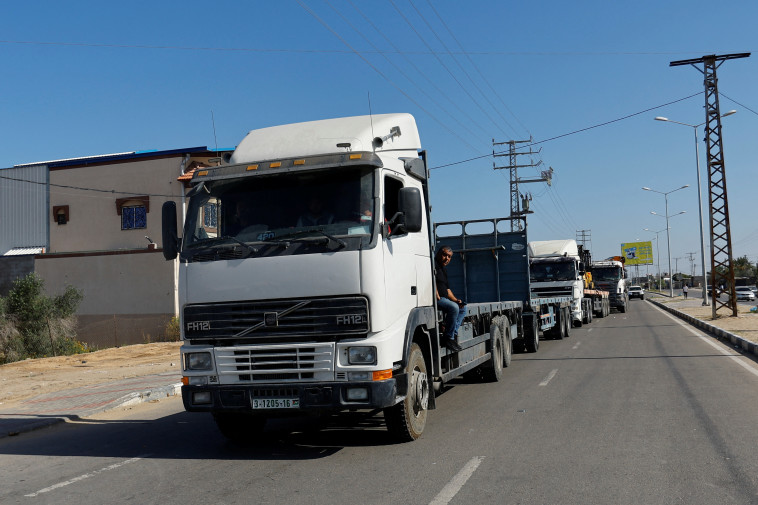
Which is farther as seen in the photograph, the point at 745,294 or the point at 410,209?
the point at 745,294

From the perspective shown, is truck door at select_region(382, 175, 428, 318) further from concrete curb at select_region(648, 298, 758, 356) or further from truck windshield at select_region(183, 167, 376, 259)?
concrete curb at select_region(648, 298, 758, 356)

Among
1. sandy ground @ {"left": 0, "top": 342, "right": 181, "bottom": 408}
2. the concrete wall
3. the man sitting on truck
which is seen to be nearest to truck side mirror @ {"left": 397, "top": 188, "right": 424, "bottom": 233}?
the man sitting on truck

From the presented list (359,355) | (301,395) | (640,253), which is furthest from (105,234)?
(640,253)

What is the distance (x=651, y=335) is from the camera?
74.1ft

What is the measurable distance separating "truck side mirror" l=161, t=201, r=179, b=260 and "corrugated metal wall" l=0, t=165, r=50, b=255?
33392 millimetres

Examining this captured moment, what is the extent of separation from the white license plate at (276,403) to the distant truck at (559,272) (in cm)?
1900

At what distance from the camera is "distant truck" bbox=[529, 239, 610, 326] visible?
2569 cm

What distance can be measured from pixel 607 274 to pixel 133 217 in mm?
27693

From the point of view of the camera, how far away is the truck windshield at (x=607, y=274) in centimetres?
4222

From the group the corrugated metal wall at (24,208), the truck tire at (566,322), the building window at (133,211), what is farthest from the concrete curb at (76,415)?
the corrugated metal wall at (24,208)

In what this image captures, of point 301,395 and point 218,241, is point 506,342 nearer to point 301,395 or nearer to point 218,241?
point 301,395

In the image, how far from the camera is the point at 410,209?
276 inches

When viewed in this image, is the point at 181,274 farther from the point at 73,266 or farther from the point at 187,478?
the point at 73,266

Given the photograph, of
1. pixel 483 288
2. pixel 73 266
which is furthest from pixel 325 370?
pixel 73 266
